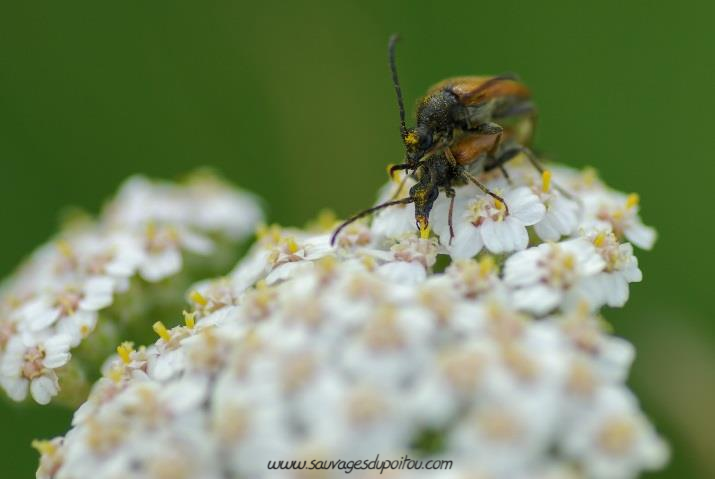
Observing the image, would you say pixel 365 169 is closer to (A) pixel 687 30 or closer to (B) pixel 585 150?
(B) pixel 585 150

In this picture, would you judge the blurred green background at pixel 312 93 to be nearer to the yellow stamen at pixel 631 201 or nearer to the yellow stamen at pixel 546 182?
the yellow stamen at pixel 631 201

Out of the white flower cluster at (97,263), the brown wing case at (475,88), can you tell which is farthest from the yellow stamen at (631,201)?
the white flower cluster at (97,263)

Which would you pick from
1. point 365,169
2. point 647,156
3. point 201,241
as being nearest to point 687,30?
point 647,156

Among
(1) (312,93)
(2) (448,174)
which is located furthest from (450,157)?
(1) (312,93)

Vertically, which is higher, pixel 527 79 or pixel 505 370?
pixel 527 79

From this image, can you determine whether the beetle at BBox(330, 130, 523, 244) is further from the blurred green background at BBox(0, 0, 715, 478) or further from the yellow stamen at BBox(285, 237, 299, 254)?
the blurred green background at BBox(0, 0, 715, 478)

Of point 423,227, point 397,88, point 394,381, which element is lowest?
point 394,381

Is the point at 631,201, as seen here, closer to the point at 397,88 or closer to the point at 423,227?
the point at 423,227
